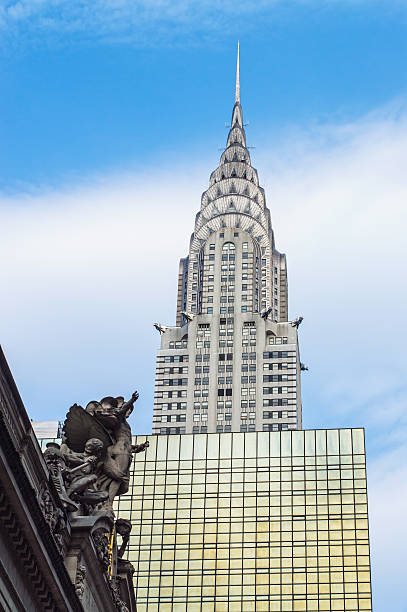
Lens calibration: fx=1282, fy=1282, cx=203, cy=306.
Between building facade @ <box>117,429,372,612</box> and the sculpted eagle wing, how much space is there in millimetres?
73522

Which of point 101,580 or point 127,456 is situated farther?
point 127,456

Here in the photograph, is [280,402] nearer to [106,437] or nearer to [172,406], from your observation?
[172,406]

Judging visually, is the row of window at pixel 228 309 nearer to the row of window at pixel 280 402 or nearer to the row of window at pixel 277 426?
the row of window at pixel 280 402

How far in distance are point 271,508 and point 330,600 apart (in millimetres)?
12052

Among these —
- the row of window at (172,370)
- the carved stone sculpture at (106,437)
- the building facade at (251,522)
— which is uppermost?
the row of window at (172,370)

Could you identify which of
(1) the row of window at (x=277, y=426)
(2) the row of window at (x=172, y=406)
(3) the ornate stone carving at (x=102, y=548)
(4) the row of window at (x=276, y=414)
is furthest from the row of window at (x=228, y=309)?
(3) the ornate stone carving at (x=102, y=548)

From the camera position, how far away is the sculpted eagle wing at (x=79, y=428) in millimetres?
52375

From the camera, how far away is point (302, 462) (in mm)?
132875

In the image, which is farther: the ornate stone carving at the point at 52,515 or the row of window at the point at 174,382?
the row of window at the point at 174,382

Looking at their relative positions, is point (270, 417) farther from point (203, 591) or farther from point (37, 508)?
point (37, 508)

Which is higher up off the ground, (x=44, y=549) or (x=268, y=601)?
(x=268, y=601)

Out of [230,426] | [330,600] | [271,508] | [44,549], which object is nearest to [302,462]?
[271,508]

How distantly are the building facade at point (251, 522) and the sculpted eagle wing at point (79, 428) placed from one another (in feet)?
241

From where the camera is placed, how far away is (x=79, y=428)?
173ft
